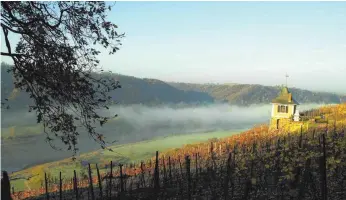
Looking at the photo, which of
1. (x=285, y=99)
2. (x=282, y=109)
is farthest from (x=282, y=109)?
(x=285, y=99)

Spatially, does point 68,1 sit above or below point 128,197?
above

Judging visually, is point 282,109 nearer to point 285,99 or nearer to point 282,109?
point 282,109

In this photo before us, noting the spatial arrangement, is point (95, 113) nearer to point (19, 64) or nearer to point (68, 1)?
point (19, 64)

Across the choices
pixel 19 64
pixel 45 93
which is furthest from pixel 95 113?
pixel 19 64

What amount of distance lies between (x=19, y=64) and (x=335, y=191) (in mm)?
12791

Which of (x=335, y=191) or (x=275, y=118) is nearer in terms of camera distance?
(x=335, y=191)

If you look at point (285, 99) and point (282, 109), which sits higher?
point (285, 99)

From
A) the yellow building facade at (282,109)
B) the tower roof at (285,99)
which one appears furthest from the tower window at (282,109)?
the tower roof at (285,99)

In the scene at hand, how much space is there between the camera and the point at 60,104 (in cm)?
1090

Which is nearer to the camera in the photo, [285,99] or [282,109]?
[282,109]

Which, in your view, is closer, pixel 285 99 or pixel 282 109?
pixel 282 109

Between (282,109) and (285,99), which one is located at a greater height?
(285,99)

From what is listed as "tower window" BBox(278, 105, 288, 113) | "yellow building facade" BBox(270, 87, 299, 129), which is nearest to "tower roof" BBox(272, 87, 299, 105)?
"yellow building facade" BBox(270, 87, 299, 129)

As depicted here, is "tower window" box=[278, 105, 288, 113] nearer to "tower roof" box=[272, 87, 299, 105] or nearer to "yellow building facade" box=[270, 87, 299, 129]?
"yellow building facade" box=[270, 87, 299, 129]
